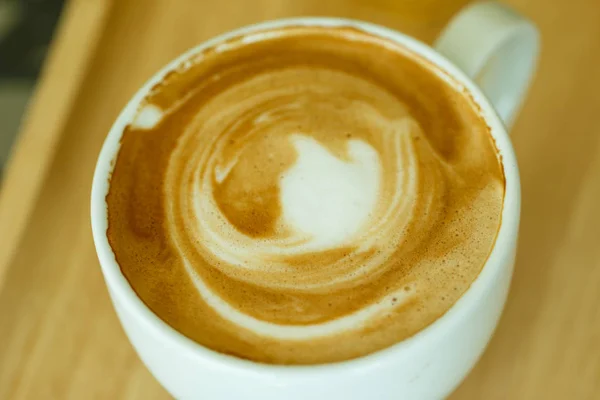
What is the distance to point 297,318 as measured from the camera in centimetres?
47

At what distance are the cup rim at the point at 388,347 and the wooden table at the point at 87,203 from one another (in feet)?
0.68

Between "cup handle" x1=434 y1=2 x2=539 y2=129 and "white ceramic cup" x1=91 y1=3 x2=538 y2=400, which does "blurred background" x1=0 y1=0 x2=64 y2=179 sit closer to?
"white ceramic cup" x1=91 y1=3 x2=538 y2=400

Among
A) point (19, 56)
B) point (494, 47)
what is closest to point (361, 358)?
point (494, 47)

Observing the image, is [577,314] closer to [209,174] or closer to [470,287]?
[470,287]

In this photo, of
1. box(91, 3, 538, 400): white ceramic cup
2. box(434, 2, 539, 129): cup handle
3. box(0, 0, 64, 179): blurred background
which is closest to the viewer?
box(91, 3, 538, 400): white ceramic cup

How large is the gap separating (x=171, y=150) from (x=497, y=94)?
331mm

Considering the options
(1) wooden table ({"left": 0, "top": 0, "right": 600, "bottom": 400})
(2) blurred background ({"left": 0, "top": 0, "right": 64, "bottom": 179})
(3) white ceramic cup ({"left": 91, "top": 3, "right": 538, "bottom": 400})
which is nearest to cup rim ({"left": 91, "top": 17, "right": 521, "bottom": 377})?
(3) white ceramic cup ({"left": 91, "top": 3, "right": 538, "bottom": 400})

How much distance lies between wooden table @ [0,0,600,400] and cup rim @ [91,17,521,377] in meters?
0.21

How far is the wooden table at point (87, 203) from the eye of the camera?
0.65 m

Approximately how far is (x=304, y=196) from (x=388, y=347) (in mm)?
148

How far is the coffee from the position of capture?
0.47 m

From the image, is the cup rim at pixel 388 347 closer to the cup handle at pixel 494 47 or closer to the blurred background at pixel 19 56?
the cup handle at pixel 494 47

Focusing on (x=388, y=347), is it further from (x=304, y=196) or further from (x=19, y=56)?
(x=19, y=56)

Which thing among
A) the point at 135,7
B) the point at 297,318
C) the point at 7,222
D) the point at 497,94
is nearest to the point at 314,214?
the point at 297,318
